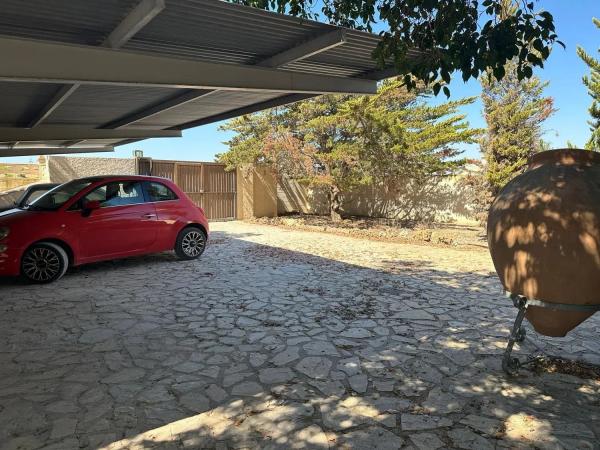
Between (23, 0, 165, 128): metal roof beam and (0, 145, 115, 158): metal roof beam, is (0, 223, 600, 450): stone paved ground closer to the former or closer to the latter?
(23, 0, 165, 128): metal roof beam

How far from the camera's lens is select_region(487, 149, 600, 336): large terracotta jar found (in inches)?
113

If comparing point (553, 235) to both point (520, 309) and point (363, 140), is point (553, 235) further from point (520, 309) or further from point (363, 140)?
point (363, 140)

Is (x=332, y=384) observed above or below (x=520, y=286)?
below

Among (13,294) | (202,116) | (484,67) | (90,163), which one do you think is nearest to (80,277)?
(13,294)

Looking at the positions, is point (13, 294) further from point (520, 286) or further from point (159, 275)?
point (520, 286)

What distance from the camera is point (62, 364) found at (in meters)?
3.62

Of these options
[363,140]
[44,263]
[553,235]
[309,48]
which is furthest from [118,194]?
[363,140]

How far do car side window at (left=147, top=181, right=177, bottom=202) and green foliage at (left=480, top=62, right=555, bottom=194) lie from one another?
8.32 metres

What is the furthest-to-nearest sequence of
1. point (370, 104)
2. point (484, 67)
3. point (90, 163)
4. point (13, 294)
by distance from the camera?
point (90, 163) < point (370, 104) < point (13, 294) < point (484, 67)

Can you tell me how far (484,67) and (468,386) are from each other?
244cm

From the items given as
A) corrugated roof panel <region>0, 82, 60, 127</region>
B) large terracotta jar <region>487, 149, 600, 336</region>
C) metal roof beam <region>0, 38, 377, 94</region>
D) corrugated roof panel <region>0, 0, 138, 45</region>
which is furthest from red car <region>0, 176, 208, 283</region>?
large terracotta jar <region>487, 149, 600, 336</region>

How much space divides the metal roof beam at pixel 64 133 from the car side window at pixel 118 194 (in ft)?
11.9

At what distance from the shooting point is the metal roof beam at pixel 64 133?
9.31m

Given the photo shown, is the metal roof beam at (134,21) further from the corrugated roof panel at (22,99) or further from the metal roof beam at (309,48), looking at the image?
the corrugated roof panel at (22,99)
